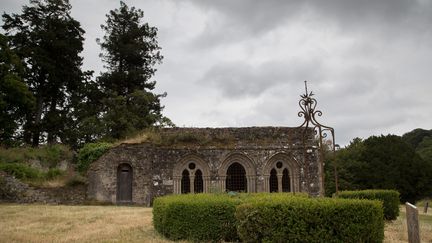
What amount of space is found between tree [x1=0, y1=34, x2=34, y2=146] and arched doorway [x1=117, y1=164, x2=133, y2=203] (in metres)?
10.9

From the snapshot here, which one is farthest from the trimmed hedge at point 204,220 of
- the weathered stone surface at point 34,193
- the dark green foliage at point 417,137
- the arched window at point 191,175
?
the dark green foliage at point 417,137

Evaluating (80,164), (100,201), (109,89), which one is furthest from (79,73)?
(100,201)

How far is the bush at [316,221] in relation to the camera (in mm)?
7152

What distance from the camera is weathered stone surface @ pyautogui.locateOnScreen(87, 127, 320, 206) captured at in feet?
66.5

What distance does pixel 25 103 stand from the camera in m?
27.1

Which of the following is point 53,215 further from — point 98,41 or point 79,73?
point 98,41

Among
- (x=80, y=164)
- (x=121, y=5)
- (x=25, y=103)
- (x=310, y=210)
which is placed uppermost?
(x=121, y=5)

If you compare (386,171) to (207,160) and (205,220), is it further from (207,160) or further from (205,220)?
(205,220)

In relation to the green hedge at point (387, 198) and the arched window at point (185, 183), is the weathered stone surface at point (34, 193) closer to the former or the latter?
the arched window at point (185, 183)

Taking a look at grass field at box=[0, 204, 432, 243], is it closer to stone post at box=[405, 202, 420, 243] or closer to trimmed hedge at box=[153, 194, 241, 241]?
trimmed hedge at box=[153, 194, 241, 241]

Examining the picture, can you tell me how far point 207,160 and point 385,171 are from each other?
2188 cm

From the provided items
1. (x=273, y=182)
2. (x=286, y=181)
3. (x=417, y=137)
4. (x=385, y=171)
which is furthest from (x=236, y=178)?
(x=417, y=137)

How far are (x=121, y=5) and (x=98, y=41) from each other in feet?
14.8

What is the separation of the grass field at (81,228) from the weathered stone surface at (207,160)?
6409 millimetres
